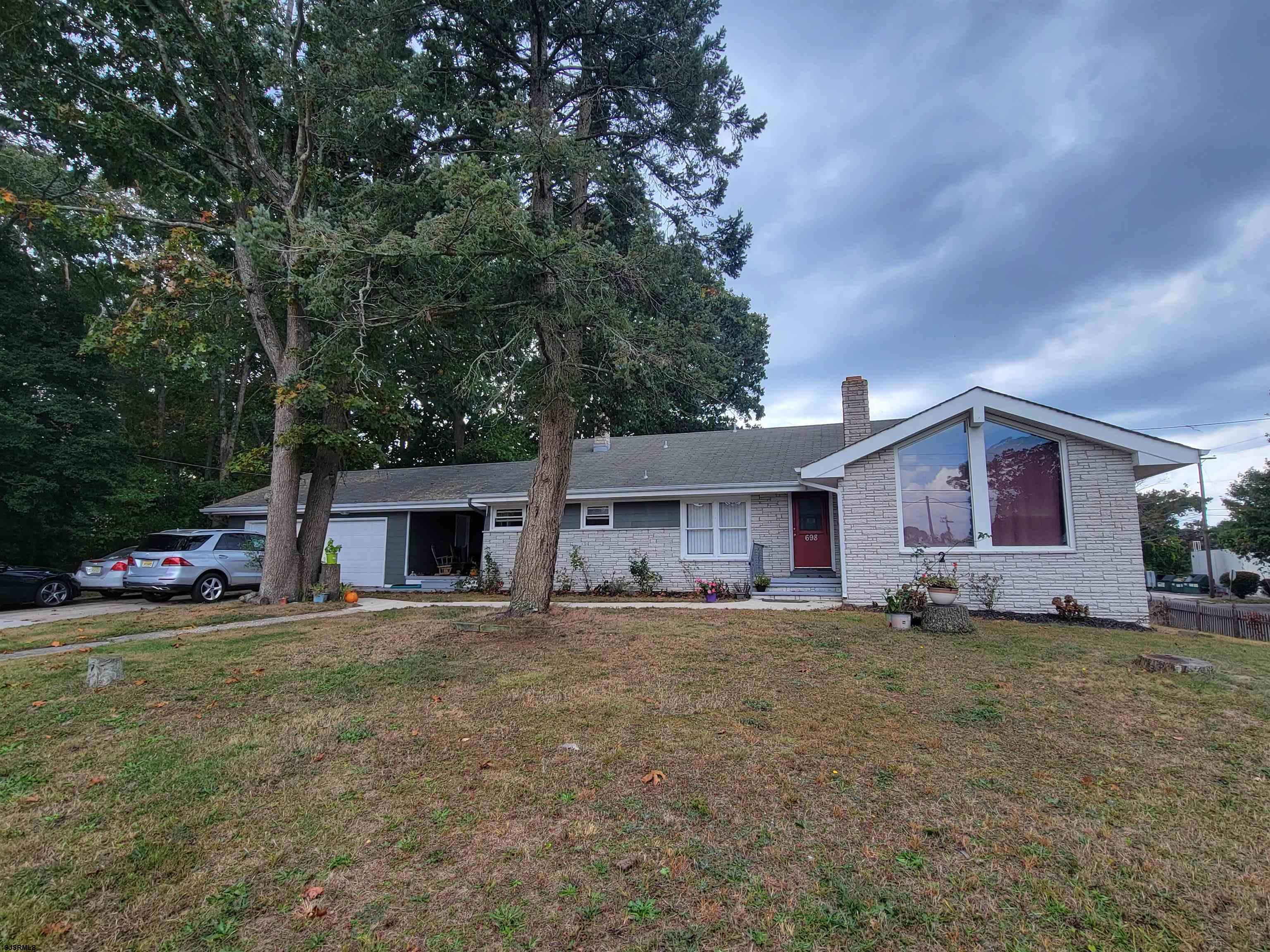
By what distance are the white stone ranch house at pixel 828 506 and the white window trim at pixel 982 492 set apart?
0.02m

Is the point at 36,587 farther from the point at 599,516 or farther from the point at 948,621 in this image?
the point at 948,621

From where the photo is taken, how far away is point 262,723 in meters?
4.53

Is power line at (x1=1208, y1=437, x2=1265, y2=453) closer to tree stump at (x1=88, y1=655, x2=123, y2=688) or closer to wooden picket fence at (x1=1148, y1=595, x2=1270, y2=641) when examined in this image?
wooden picket fence at (x1=1148, y1=595, x2=1270, y2=641)

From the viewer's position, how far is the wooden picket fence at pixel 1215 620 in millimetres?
11438

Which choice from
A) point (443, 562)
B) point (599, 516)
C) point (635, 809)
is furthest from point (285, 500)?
point (635, 809)

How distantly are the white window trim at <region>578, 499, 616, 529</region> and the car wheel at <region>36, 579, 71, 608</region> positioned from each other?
453 inches

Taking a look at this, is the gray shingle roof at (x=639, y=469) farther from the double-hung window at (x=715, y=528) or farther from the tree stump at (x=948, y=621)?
the tree stump at (x=948, y=621)

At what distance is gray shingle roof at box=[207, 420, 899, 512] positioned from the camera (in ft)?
48.1

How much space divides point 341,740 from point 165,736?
1.25m

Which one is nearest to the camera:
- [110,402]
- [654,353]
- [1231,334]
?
[654,353]

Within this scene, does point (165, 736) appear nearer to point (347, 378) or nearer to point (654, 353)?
point (654, 353)

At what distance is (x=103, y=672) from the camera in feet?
17.9

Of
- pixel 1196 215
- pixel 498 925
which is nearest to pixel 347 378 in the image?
pixel 498 925

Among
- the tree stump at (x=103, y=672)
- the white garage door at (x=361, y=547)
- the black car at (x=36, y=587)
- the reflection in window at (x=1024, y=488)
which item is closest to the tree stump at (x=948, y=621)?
the reflection in window at (x=1024, y=488)
